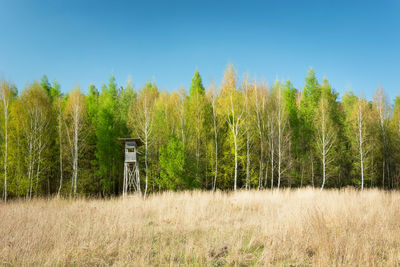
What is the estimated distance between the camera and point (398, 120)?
22.3 m

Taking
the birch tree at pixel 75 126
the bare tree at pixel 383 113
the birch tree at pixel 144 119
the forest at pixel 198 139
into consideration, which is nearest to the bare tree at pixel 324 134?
the forest at pixel 198 139

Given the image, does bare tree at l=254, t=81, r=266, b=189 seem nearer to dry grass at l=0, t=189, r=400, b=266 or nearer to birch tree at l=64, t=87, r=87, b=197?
dry grass at l=0, t=189, r=400, b=266

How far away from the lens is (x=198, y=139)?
19203mm

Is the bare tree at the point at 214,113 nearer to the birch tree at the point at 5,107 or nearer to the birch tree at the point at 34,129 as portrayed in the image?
the birch tree at the point at 34,129

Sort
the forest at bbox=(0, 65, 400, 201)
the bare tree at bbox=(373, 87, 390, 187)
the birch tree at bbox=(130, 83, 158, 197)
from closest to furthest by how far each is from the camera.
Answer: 1. the forest at bbox=(0, 65, 400, 201)
2. the birch tree at bbox=(130, 83, 158, 197)
3. the bare tree at bbox=(373, 87, 390, 187)

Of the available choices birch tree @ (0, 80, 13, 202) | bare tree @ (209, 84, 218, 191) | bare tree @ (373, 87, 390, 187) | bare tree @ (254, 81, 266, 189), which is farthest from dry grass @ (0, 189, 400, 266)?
bare tree @ (373, 87, 390, 187)

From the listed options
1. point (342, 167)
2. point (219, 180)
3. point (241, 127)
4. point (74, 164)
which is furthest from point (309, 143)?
point (74, 164)

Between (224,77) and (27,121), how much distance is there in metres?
15.6

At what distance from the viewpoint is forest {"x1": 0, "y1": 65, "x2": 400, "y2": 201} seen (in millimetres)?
16406

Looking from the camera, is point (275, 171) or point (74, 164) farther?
point (275, 171)

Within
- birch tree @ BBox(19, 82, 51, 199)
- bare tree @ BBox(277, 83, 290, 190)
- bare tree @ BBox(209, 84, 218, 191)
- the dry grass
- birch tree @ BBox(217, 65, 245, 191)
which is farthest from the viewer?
bare tree @ BBox(277, 83, 290, 190)

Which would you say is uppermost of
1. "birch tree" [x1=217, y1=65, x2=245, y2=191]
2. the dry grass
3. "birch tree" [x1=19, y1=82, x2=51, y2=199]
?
"birch tree" [x1=217, y1=65, x2=245, y2=191]

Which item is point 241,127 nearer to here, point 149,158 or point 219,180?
point 219,180

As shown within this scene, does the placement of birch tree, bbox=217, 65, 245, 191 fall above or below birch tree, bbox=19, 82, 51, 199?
above
